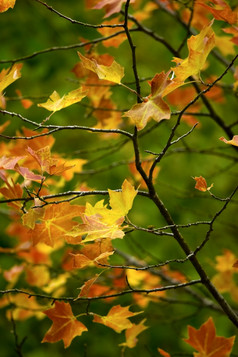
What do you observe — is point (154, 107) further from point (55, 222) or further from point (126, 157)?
point (126, 157)

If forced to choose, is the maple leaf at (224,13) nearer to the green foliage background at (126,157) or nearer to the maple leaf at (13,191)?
the maple leaf at (13,191)

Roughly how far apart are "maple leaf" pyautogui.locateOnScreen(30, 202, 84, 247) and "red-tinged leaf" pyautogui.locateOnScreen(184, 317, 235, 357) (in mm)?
320

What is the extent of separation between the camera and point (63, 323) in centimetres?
90

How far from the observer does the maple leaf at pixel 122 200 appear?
0.75 meters

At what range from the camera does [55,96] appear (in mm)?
840

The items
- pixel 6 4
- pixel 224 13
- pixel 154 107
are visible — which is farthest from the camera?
pixel 224 13

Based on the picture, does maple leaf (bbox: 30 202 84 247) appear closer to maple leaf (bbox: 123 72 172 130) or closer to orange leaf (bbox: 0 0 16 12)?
maple leaf (bbox: 123 72 172 130)

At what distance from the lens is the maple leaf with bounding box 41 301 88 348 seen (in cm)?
89

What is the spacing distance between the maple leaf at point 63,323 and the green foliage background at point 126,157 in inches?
58.8

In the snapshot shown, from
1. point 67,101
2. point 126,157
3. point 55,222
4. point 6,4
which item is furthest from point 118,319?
point 126,157

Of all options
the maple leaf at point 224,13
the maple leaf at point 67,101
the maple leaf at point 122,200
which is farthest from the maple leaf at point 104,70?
the maple leaf at point 224,13

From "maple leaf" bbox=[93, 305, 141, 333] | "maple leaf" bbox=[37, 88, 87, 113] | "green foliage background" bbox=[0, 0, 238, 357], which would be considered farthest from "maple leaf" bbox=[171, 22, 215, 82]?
"green foliage background" bbox=[0, 0, 238, 357]

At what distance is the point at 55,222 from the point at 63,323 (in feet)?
0.69

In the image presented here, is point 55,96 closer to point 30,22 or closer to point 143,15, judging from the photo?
point 143,15
